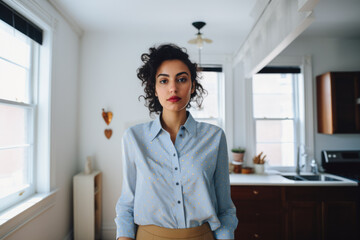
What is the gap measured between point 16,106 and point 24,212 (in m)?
0.87

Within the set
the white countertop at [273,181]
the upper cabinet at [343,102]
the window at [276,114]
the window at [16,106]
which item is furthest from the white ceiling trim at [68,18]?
the upper cabinet at [343,102]

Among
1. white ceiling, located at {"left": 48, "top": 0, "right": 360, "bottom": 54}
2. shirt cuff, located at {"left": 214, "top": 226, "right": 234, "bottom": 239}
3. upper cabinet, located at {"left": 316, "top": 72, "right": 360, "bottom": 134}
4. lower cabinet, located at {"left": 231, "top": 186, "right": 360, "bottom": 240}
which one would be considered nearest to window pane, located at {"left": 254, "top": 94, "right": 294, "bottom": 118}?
upper cabinet, located at {"left": 316, "top": 72, "right": 360, "bottom": 134}

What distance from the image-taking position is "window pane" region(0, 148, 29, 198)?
1760 millimetres

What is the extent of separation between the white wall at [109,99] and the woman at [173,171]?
6.77 feet

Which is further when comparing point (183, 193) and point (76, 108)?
point (76, 108)

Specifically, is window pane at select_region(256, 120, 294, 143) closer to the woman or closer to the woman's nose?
the woman

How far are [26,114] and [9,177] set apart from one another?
59 cm

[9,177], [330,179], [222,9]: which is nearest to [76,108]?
[9,177]

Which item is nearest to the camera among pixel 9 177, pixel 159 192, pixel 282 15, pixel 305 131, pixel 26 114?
pixel 159 192

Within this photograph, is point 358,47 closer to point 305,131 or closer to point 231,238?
point 305,131

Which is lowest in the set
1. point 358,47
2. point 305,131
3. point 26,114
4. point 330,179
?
point 330,179

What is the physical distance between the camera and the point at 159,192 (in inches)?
37.3

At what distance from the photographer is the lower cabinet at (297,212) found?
8.18 feet

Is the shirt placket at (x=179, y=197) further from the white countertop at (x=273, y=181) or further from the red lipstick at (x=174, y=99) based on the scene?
the white countertop at (x=273, y=181)
